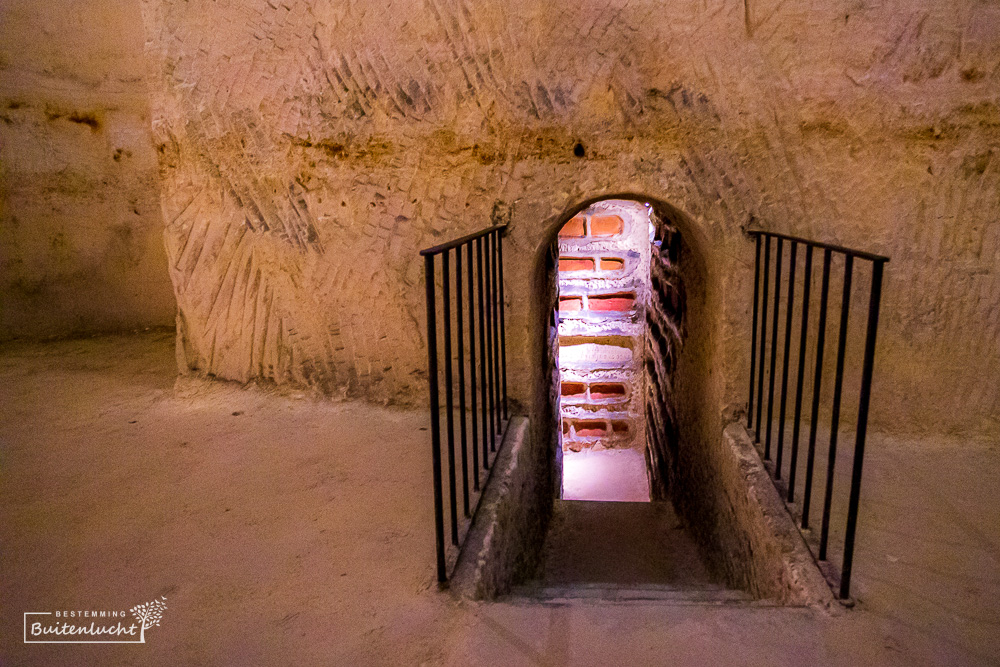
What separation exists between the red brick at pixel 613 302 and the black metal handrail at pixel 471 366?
276cm

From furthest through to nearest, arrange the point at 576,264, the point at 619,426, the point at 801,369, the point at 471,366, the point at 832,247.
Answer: the point at 619,426 → the point at 576,264 → the point at 471,366 → the point at 801,369 → the point at 832,247

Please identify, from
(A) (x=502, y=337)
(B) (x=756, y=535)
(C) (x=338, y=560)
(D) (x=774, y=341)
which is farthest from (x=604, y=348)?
(C) (x=338, y=560)

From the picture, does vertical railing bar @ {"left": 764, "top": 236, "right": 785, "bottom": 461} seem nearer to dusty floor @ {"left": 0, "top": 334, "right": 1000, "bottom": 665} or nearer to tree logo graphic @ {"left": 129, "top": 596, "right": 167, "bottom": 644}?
dusty floor @ {"left": 0, "top": 334, "right": 1000, "bottom": 665}

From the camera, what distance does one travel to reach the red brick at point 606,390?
595 cm

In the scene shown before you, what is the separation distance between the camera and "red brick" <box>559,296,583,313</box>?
5.62 m

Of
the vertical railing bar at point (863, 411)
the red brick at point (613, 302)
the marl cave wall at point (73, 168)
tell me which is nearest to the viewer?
the vertical railing bar at point (863, 411)

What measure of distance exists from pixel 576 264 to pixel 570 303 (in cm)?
38

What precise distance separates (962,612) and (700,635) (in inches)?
29.9

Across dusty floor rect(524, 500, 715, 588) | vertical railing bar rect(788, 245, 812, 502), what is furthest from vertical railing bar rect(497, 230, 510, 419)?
vertical railing bar rect(788, 245, 812, 502)

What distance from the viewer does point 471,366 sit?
242 centimetres

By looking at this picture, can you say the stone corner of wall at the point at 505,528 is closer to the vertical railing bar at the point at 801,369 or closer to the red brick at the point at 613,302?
the vertical railing bar at the point at 801,369

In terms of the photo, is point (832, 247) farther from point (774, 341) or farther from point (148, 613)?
point (148, 613)

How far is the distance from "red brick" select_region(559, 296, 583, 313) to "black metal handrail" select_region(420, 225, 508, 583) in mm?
2661

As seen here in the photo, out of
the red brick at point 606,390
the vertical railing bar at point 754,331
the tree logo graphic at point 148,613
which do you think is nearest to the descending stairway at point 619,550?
the vertical railing bar at point 754,331
